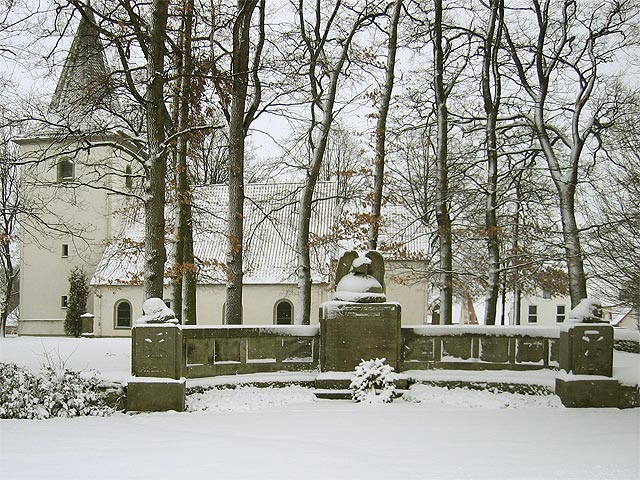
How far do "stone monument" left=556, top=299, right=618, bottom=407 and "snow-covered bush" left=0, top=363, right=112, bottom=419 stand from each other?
717 centimetres

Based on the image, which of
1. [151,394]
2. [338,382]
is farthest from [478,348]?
[151,394]

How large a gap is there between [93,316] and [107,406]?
24.4 metres

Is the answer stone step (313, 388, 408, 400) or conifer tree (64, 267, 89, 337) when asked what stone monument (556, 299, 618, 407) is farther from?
conifer tree (64, 267, 89, 337)

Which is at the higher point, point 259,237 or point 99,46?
point 99,46

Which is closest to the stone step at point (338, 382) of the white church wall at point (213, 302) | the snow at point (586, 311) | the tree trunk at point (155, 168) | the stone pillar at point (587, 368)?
the stone pillar at point (587, 368)

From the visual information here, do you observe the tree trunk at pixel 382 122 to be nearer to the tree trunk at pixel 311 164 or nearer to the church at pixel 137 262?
the tree trunk at pixel 311 164

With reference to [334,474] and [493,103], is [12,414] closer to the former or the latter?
[334,474]

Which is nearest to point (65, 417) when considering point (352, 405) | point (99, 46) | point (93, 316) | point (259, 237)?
point (352, 405)

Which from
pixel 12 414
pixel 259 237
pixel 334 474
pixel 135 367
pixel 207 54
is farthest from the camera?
pixel 259 237

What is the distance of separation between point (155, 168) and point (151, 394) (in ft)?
14.5

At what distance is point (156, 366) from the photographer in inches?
404

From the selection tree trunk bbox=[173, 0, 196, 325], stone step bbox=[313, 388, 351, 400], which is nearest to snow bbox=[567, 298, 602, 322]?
stone step bbox=[313, 388, 351, 400]

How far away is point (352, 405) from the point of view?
1077 centimetres

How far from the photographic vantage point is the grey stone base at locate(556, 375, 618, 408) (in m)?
10.6
